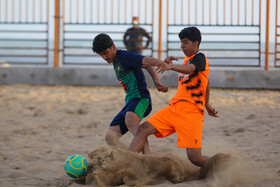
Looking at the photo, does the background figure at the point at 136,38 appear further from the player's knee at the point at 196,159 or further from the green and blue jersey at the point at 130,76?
the player's knee at the point at 196,159

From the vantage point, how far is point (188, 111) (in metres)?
3.84

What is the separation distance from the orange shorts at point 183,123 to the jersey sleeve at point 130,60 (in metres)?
0.55

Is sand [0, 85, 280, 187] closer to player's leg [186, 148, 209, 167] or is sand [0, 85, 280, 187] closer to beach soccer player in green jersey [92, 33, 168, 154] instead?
player's leg [186, 148, 209, 167]

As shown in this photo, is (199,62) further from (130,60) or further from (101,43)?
(101,43)

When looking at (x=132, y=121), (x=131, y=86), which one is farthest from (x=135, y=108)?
(x=131, y=86)

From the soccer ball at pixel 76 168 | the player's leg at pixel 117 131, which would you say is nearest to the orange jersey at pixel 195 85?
the player's leg at pixel 117 131

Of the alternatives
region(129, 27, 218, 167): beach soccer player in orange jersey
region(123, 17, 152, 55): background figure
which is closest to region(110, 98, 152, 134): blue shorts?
region(129, 27, 218, 167): beach soccer player in orange jersey

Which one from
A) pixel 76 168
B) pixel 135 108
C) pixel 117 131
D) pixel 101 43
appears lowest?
pixel 76 168

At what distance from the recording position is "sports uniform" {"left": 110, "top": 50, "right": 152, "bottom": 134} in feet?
13.8

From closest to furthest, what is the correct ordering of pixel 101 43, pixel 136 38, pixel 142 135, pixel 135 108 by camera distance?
pixel 142 135, pixel 101 43, pixel 135 108, pixel 136 38

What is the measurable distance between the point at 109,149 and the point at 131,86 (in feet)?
2.34

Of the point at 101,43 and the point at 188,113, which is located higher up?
the point at 101,43

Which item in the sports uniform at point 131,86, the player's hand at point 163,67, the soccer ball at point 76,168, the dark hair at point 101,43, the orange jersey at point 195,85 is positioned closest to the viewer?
the player's hand at point 163,67

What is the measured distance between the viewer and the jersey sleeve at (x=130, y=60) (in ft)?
13.4
